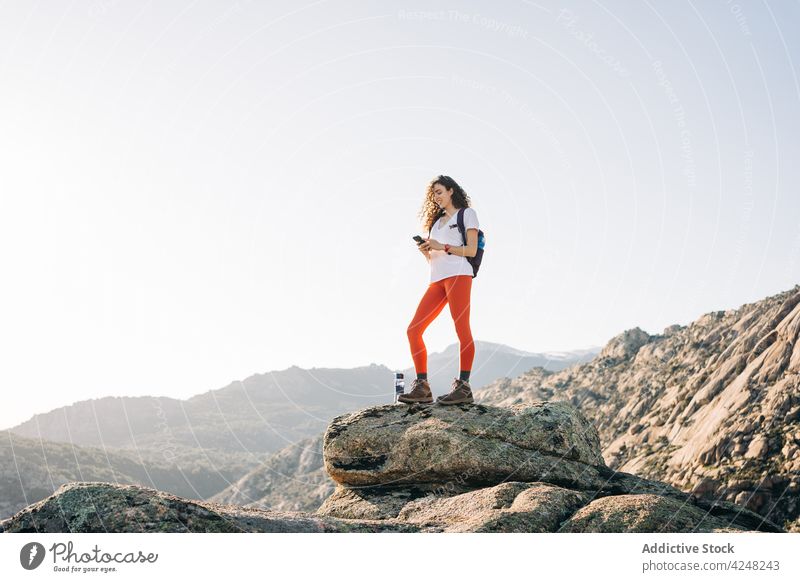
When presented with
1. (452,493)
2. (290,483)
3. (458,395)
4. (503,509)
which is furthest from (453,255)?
(290,483)

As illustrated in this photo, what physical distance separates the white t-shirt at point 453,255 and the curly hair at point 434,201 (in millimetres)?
411

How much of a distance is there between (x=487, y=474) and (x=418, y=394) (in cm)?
236

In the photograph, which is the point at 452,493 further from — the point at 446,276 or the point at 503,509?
the point at 446,276

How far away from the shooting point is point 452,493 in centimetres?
1184

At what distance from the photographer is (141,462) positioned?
198750mm

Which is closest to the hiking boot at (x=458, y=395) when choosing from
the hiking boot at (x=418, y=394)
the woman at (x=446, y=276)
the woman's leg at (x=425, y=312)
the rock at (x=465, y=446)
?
the woman at (x=446, y=276)

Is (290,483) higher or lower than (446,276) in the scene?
lower

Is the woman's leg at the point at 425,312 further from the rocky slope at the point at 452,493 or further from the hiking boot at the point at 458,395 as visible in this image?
the rocky slope at the point at 452,493

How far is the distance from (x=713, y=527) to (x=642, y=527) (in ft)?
3.69

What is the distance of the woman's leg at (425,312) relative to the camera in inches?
516

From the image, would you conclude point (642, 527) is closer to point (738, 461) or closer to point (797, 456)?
point (797, 456)

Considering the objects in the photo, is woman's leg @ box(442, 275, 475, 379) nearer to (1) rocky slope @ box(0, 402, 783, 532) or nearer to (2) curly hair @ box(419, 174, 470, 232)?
(1) rocky slope @ box(0, 402, 783, 532)

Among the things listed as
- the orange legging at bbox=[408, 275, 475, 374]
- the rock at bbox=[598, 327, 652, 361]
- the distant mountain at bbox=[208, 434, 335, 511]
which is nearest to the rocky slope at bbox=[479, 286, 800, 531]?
the rock at bbox=[598, 327, 652, 361]
